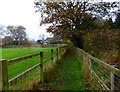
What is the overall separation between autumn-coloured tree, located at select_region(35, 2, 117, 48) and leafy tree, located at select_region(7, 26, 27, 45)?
54.8m

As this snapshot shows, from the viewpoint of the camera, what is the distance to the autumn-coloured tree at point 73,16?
3669cm

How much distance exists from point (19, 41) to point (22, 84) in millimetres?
86683

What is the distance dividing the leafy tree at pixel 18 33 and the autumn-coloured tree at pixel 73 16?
54811mm

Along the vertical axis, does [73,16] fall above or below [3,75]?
above

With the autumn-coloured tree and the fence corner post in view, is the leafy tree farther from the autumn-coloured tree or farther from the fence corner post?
the fence corner post

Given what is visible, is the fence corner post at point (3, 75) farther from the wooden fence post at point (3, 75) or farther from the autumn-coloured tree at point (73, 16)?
the autumn-coloured tree at point (73, 16)

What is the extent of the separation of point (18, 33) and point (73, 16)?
201ft

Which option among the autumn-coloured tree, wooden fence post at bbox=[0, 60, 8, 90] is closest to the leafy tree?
the autumn-coloured tree

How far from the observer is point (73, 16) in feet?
118

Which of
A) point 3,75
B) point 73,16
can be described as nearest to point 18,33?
point 73,16

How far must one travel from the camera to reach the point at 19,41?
92.1 m

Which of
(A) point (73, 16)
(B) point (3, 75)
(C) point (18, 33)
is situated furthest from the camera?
(C) point (18, 33)

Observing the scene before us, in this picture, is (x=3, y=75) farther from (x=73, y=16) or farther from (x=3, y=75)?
(x=73, y=16)

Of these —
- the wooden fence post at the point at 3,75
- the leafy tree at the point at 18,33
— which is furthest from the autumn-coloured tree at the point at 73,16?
the leafy tree at the point at 18,33
